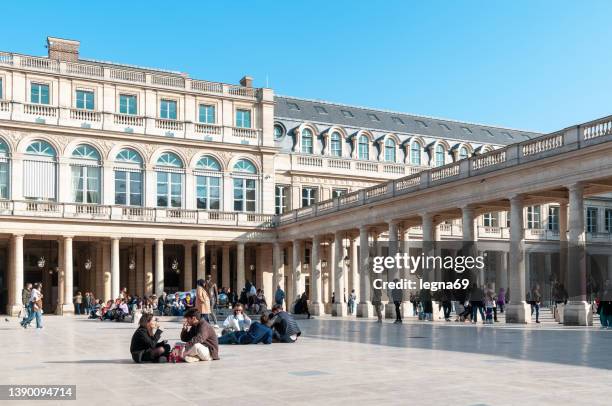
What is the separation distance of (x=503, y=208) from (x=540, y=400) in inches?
1093

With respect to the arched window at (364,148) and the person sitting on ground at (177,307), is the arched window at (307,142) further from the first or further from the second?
the person sitting on ground at (177,307)

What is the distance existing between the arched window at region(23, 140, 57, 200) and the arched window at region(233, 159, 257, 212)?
12760 mm

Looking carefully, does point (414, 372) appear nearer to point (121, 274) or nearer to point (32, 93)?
point (32, 93)

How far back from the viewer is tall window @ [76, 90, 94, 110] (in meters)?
52.8

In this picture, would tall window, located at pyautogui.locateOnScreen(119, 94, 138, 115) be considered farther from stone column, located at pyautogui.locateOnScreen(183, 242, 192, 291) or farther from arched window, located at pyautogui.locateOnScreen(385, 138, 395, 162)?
arched window, located at pyautogui.locateOnScreen(385, 138, 395, 162)

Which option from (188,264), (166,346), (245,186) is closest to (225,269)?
(188,264)

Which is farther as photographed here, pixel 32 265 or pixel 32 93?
pixel 32 265

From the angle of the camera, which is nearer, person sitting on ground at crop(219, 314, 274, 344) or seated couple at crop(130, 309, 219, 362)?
seated couple at crop(130, 309, 219, 362)

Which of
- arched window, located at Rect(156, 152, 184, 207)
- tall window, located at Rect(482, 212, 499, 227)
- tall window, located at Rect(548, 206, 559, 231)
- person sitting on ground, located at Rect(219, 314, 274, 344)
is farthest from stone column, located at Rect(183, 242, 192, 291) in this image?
person sitting on ground, located at Rect(219, 314, 274, 344)

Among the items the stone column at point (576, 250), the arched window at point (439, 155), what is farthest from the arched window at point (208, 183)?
the stone column at point (576, 250)

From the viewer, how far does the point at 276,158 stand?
2350 inches

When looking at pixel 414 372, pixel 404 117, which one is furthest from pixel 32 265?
pixel 414 372

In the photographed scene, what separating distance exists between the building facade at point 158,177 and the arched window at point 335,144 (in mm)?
84

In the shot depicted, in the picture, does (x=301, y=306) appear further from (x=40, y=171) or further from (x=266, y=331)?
(x=266, y=331)
